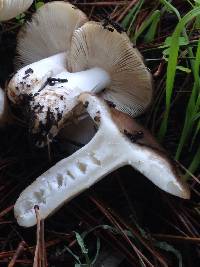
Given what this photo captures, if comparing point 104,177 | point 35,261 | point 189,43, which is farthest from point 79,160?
point 189,43

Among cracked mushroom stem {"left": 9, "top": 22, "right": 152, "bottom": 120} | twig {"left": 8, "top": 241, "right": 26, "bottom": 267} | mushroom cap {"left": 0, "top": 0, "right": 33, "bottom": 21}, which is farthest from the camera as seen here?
cracked mushroom stem {"left": 9, "top": 22, "right": 152, "bottom": 120}

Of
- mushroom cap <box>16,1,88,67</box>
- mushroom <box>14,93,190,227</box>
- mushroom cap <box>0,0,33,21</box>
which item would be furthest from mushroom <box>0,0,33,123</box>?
mushroom <box>14,93,190,227</box>

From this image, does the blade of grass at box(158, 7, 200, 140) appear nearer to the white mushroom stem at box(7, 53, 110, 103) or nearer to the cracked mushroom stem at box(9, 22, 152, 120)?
the cracked mushroom stem at box(9, 22, 152, 120)

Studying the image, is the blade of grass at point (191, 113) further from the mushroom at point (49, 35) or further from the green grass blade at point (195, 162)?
the mushroom at point (49, 35)

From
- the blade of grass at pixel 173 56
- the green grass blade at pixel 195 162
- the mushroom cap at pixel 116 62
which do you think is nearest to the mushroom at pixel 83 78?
the mushroom cap at pixel 116 62

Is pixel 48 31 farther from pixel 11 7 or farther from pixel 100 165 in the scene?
pixel 100 165

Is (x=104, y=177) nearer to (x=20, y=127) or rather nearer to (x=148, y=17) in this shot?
(x=20, y=127)
